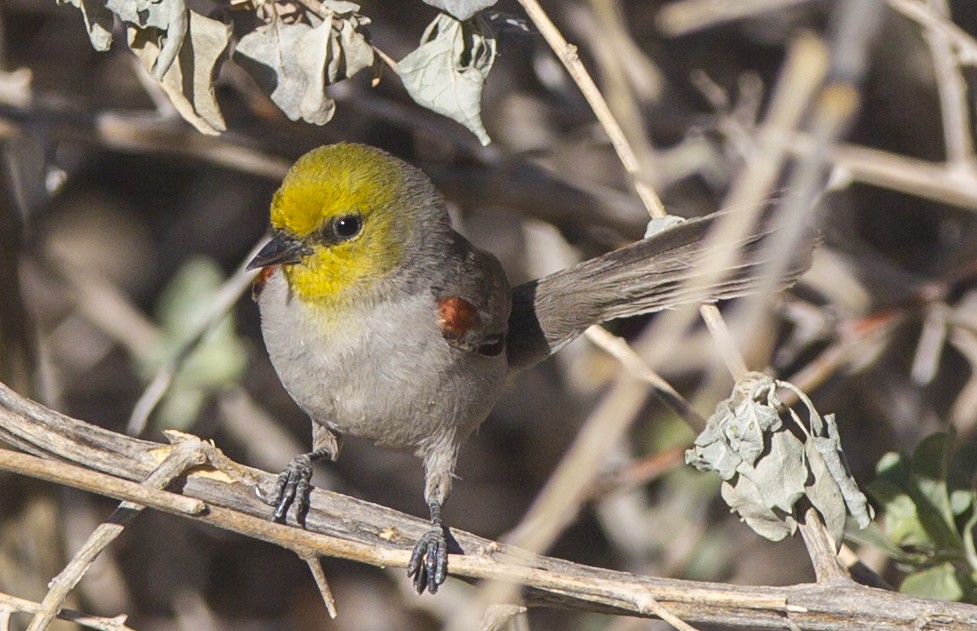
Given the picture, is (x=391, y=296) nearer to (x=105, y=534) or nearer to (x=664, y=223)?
(x=664, y=223)

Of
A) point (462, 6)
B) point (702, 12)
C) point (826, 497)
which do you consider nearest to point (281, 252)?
point (462, 6)

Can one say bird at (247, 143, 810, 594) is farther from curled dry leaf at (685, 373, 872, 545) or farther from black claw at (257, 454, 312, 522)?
curled dry leaf at (685, 373, 872, 545)

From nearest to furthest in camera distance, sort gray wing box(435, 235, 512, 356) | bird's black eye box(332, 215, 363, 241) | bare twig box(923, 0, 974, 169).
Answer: bird's black eye box(332, 215, 363, 241)
gray wing box(435, 235, 512, 356)
bare twig box(923, 0, 974, 169)

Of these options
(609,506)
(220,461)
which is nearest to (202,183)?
(609,506)

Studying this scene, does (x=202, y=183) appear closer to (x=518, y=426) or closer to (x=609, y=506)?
(x=518, y=426)

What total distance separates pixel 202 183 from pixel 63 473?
3831 millimetres

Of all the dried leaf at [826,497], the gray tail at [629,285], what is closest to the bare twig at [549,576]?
the dried leaf at [826,497]

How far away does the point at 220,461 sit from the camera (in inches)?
104

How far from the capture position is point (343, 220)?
3357 millimetres

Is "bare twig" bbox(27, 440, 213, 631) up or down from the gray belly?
down

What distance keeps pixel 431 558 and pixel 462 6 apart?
1345 millimetres

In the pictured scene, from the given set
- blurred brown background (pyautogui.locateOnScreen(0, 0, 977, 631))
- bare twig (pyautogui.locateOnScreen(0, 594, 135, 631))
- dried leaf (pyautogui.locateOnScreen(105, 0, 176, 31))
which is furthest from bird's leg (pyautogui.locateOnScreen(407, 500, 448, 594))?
dried leaf (pyautogui.locateOnScreen(105, 0, 176, 31))

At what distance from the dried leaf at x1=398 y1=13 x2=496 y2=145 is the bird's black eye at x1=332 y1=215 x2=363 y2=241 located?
52cm

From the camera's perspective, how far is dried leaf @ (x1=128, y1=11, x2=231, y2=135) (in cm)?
286
